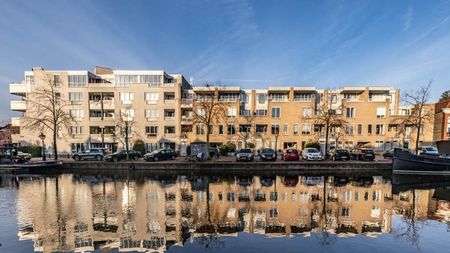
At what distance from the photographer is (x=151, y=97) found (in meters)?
50.7

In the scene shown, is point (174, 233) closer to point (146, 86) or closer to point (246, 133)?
point (246, 133)

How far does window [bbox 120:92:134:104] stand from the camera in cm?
5056

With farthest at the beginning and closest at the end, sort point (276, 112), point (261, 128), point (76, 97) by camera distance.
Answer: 1. point (261, 128)
2. point (276, 112)
3. point (76, 97)

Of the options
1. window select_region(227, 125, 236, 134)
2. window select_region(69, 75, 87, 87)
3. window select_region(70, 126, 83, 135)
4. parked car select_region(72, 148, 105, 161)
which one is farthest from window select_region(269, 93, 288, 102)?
window select_region(70, 126, 83, 135)

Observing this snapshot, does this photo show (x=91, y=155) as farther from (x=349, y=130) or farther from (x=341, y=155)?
(x=349, y=130)

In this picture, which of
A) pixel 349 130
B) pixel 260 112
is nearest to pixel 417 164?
pixel 349 130

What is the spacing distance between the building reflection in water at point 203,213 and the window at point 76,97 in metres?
35.0

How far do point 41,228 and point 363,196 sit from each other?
19845 millimetres

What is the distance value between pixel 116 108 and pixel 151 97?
310 inches

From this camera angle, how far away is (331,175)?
2780 centimetres

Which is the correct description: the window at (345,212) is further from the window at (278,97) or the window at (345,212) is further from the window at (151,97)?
the window at (151,97)

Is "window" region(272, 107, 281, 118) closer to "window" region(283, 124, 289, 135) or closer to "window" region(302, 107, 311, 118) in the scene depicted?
"window" region(283, 124, 289, 135)

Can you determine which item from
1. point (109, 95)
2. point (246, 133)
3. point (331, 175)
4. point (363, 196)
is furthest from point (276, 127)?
point (109, 95)

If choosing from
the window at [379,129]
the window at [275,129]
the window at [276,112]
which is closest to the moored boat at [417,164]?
the window at [379,129]
